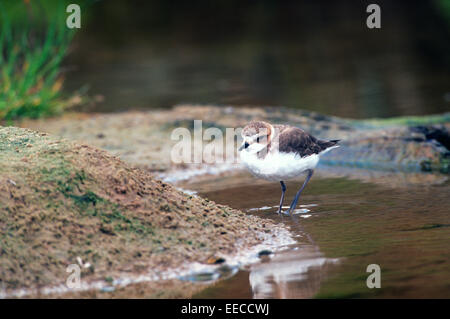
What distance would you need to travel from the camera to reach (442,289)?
4.04 m

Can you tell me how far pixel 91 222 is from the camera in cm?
468

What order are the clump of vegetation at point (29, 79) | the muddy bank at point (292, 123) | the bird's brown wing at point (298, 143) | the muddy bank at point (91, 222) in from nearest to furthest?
the muddy bank at point (91, 222) < the bird's brown wing at point (298, 143) < the muddy bank at point (292, 123) < the clump of vegetation at point (29, 79)

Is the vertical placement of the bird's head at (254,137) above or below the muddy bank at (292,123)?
above

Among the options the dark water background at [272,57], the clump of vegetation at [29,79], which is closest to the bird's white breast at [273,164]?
the clump of vegetation at [29,79]

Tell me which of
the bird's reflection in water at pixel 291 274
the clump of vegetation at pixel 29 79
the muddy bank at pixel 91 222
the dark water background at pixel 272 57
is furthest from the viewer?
the dark water background at pixel 272 57

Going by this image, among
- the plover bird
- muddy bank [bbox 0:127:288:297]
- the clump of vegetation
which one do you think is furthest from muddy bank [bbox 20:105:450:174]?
muddy bank [bbox 0:127:288:297]

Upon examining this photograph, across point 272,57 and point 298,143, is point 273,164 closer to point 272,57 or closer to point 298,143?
point 298,143

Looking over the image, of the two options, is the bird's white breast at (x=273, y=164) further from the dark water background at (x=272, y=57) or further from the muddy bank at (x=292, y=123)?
the dark water background at (x=272, y=57)

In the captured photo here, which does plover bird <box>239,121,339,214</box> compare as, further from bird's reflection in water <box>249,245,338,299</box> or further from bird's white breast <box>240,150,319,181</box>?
bird's reflection in water <box>249,245,338,299</box>

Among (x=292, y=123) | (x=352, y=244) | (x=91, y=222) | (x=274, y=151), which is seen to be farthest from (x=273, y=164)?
(x=292, y=123)

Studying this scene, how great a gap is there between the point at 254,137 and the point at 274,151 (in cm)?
24

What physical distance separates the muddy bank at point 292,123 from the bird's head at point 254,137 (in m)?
2.73

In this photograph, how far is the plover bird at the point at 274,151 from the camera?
5.58 metres
